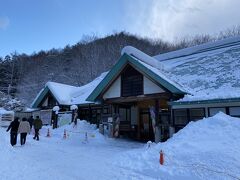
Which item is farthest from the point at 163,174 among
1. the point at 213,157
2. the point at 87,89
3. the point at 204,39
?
the point at 204,39

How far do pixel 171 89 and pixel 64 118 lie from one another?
12.2m

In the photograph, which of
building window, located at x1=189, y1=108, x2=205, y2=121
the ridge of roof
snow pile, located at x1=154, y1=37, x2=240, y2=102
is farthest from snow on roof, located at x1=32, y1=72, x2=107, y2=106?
building window, located at x1=189, y1=108, x2=205, y2=121

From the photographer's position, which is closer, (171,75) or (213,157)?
(213,157)

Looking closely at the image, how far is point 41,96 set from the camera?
83.2 ft

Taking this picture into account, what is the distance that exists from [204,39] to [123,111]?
1004 inches

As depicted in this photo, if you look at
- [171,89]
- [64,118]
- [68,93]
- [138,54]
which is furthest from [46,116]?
[171,89]

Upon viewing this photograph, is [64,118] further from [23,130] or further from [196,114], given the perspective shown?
[196,114]

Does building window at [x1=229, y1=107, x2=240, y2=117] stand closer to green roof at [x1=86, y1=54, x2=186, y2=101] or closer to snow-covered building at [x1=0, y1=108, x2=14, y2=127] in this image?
green roof at [x1=86, y1=54, x2=186, y2=101]

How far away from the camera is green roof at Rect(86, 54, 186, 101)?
12.9 m

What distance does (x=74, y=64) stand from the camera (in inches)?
1781

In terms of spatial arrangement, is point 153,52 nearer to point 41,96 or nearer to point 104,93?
point 41,96

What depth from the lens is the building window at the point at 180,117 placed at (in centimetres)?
1335

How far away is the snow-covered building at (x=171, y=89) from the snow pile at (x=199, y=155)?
262 centimetres

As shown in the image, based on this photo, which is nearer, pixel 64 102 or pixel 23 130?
pixel 23 130
